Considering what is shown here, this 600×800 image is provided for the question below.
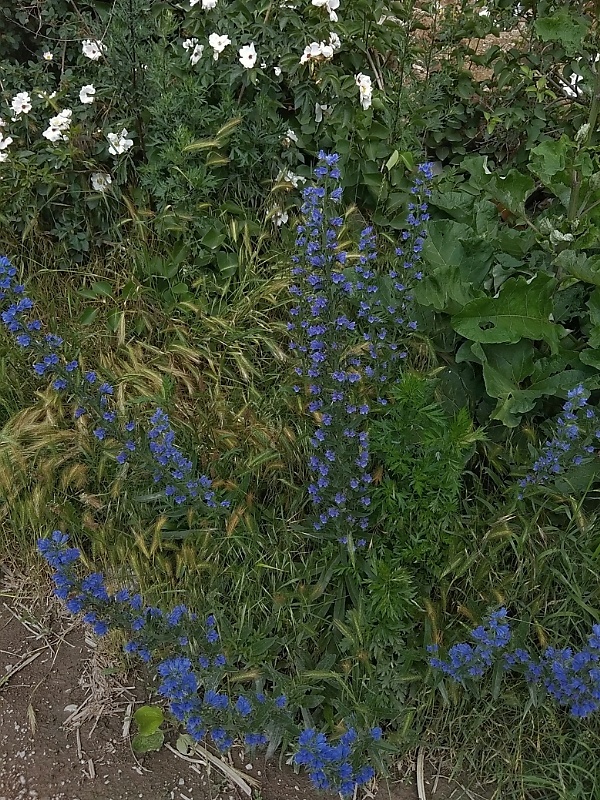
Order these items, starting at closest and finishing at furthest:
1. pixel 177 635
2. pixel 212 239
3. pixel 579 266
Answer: pixel 177 635 → pixel 579 266 → pixel 212 239

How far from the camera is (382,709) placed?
1.99 meters

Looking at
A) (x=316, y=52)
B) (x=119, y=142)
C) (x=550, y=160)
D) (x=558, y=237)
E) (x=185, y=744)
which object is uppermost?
(x=316, y=52)

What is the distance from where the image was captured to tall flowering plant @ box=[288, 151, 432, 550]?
1973mm

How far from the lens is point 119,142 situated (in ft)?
9.59

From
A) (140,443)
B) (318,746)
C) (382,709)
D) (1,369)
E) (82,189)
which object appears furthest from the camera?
(82,189)

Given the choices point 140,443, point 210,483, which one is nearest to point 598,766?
point 210,483

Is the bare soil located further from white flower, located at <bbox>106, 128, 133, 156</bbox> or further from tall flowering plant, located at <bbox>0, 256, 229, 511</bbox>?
white flower, located at <bbox>106, 128, 133, 156</bbox>

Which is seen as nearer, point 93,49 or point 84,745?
point 84,745

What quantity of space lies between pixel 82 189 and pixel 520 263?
191 cm

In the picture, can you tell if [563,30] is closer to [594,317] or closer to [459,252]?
[459,252]

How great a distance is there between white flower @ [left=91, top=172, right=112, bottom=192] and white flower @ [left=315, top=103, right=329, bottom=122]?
0.95 meters

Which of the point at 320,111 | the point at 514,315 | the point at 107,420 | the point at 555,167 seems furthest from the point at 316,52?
the point at 107,420

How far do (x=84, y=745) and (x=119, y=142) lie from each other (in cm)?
230

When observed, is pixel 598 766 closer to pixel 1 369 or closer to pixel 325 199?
pixel 325 199
